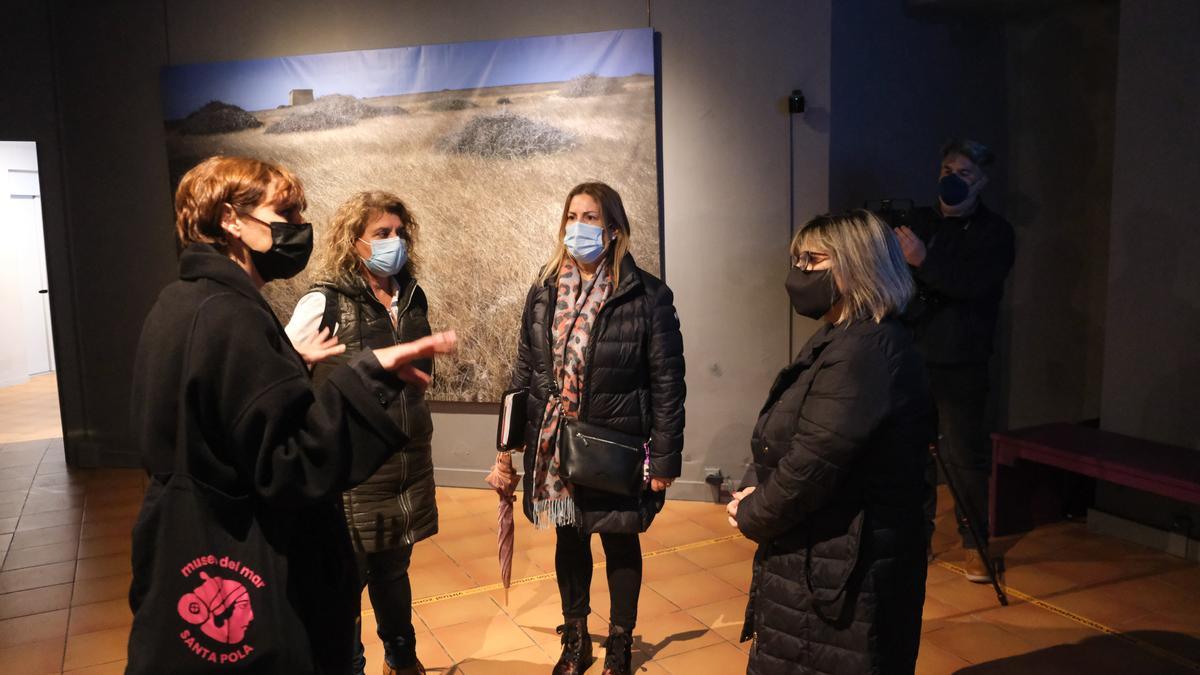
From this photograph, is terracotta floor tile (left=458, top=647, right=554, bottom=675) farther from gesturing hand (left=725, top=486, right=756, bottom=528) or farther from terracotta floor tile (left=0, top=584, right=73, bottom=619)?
terracotta floor tile (left=0, top=584, right=73, bottom=619)

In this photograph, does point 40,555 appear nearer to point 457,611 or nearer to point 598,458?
point 457,611

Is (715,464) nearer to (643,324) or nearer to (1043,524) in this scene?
(1043,524)

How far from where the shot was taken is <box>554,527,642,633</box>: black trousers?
116 inches

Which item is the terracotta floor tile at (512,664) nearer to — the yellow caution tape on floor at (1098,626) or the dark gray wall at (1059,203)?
the yellow caution tape on floor at (1098,626)

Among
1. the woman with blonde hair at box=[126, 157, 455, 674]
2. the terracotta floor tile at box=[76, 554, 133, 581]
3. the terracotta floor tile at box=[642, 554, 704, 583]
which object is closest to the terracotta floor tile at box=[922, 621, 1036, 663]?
the terracotta floor tile at box=[642, 554, 704, 583]

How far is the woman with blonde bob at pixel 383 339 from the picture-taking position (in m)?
2.67

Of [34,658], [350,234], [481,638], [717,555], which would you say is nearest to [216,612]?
[350,234]

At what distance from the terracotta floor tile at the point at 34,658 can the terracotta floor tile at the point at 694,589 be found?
2.37 metres

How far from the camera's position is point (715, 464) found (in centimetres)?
505

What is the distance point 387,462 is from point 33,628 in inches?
85.7

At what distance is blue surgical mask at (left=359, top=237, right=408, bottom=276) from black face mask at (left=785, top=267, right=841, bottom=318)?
1298 millimetres

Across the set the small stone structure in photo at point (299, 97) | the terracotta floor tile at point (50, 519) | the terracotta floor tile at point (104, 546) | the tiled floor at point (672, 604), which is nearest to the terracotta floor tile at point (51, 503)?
the terracotta floor tile at point (50, 519)

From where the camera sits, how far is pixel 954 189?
12.3 ft

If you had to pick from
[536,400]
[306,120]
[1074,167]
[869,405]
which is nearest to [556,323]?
[536,400]
